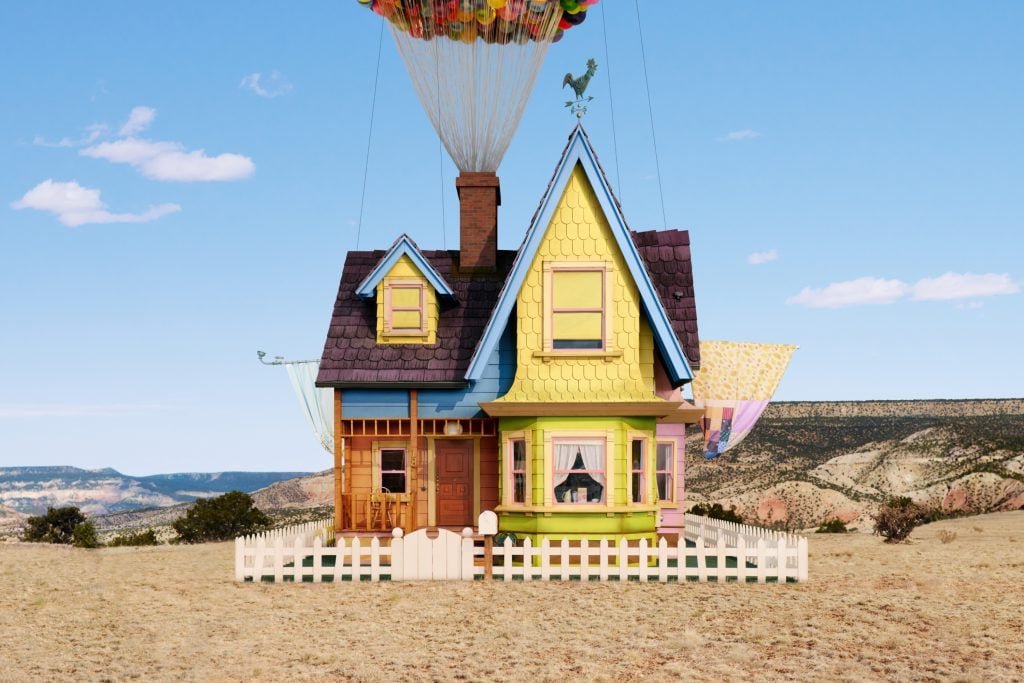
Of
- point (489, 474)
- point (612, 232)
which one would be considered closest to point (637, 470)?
point (489, 474)

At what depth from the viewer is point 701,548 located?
68.6 feet

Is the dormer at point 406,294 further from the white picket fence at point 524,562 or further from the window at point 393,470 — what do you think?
the white picket fence at point 524,562

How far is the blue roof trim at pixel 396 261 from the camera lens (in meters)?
24.9

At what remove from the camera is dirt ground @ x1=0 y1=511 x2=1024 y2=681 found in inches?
565

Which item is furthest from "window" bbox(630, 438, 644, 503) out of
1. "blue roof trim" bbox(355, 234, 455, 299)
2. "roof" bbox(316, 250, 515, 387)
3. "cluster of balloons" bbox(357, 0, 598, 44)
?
"cluster of balloons" bbox(357, 0, 598, 44)

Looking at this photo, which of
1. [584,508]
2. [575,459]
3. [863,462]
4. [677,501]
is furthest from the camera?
[863,462]

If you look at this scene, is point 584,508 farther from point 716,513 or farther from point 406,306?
point 716,513

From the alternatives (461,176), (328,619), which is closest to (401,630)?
A: (328,619)

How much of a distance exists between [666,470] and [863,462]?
4757 cm

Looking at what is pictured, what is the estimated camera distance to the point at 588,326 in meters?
22.9

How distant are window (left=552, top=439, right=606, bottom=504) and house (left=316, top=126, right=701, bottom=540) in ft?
0.10

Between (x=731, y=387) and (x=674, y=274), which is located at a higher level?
(x=674, y=274)

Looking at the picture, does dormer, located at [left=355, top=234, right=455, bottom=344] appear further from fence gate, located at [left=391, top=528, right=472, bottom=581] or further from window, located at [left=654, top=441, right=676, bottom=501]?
window, located at [left=654, top=441, right=676, bottom=501]

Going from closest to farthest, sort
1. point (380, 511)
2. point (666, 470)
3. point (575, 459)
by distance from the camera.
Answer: point (575, 459)
point (380, 511)
point (666, 470)
